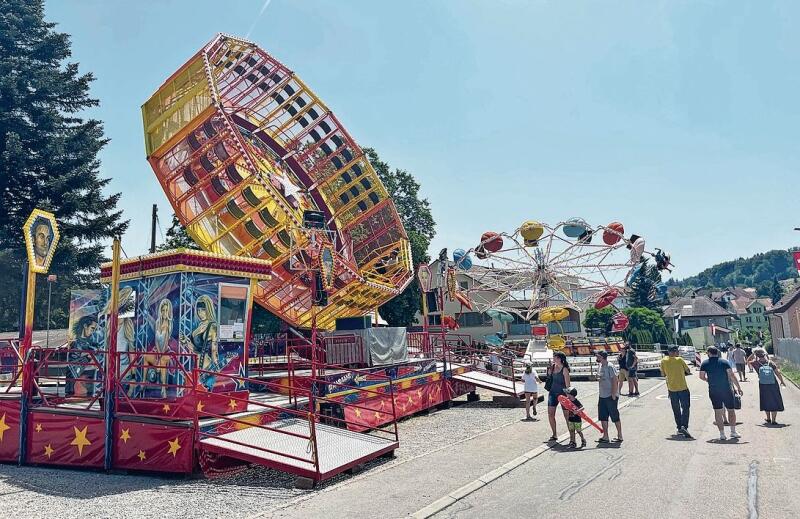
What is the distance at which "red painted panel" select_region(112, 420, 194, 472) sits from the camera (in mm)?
8328

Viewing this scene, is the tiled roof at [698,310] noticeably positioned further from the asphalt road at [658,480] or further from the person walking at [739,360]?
the asphalt road at [658,480]

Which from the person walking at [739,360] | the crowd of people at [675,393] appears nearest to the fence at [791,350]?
the person walking at [739,360]

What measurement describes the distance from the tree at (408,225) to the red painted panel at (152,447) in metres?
32.4

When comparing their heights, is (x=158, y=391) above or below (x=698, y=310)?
below

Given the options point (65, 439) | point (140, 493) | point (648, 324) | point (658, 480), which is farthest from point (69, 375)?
point (648, 324)

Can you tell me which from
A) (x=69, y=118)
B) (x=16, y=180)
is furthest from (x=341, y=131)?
(x=69, y=118)

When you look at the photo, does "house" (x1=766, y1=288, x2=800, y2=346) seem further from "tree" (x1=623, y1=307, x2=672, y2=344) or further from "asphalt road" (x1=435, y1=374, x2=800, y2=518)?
"asphalt road" (x1=435, y1=374, x2=800, y2=518)

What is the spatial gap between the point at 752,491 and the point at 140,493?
7.65 meters

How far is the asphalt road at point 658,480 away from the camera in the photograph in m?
6.30

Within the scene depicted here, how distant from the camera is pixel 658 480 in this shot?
24.6ft

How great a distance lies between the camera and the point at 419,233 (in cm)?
4566

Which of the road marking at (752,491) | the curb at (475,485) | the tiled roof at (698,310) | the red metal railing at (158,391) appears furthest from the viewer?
the tiled roof at (698,310)

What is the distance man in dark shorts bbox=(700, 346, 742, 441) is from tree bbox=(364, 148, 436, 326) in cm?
3104

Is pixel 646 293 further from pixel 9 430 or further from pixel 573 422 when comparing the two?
pixel 9 430
